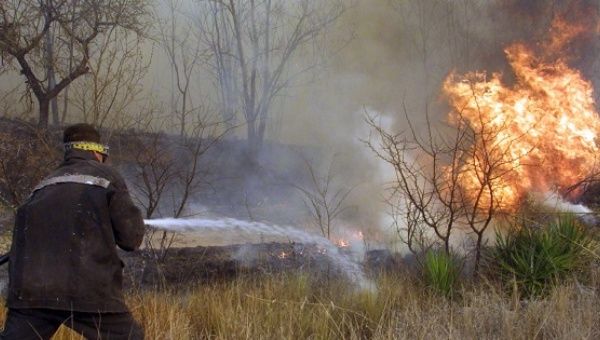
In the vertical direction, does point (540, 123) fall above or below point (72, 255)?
above

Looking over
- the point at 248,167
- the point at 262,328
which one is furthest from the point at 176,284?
the point at 248,167

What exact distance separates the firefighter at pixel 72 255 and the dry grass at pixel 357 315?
86 cm

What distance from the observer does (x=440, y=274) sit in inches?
209

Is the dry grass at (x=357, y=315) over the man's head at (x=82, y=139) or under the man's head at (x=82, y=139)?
under

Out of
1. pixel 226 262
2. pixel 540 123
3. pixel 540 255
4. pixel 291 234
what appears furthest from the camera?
pixel 291 234

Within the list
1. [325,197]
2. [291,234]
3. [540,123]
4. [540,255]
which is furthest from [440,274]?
[325,197]

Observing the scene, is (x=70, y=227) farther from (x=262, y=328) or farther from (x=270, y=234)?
(x=270, y=234)

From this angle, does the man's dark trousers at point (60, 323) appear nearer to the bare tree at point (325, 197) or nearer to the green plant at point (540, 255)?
the green plant at point (540, 255)

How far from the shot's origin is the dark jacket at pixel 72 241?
9.45ft

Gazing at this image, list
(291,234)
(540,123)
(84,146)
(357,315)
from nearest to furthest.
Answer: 1. (84,146)
2. (357,315)
3. (540,123)
4. (291,234)

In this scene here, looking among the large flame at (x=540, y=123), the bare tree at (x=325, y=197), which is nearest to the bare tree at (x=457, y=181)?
the large flame at (x=540, y=123)

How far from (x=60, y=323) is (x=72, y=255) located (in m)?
0.39

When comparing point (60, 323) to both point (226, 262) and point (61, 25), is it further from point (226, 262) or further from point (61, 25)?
point (61, 25)

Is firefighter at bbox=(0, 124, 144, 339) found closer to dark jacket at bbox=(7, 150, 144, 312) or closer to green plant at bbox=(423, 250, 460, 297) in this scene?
dark jacket at bbox=(7, 150, 144, 312)
